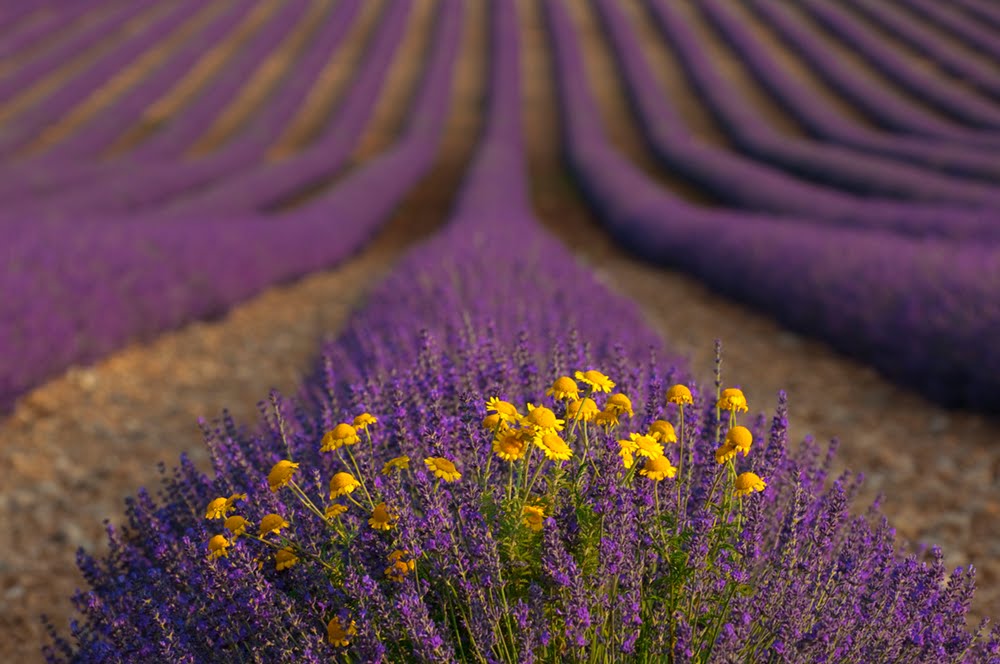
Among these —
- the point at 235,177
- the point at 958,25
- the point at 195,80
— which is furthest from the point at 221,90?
the point at 958,25

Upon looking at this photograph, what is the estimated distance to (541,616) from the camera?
132 centimetres

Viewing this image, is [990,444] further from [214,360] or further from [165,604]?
[214,360]

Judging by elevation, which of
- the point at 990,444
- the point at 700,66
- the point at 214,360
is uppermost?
the point at 700,66

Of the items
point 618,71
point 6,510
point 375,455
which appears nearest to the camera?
point 375,455

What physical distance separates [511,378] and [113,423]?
3.14m

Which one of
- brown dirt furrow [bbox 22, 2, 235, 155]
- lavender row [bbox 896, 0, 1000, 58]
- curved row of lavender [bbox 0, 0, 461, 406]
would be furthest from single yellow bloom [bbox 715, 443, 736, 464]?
lavender row [bbox 896, 0, 1000, 58]

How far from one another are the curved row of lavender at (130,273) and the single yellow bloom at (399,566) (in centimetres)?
388

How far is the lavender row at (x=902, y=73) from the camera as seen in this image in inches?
521

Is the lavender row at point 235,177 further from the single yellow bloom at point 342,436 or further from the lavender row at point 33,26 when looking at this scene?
the lavender row at point 33,26

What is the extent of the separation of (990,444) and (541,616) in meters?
3.10

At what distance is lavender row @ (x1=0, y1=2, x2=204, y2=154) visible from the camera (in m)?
14.8

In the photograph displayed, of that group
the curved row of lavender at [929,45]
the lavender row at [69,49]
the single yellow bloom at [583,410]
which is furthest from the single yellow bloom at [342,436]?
the lavender row at [69,49]

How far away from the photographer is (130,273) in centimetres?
586

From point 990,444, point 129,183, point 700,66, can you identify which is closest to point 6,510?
point 990,444
